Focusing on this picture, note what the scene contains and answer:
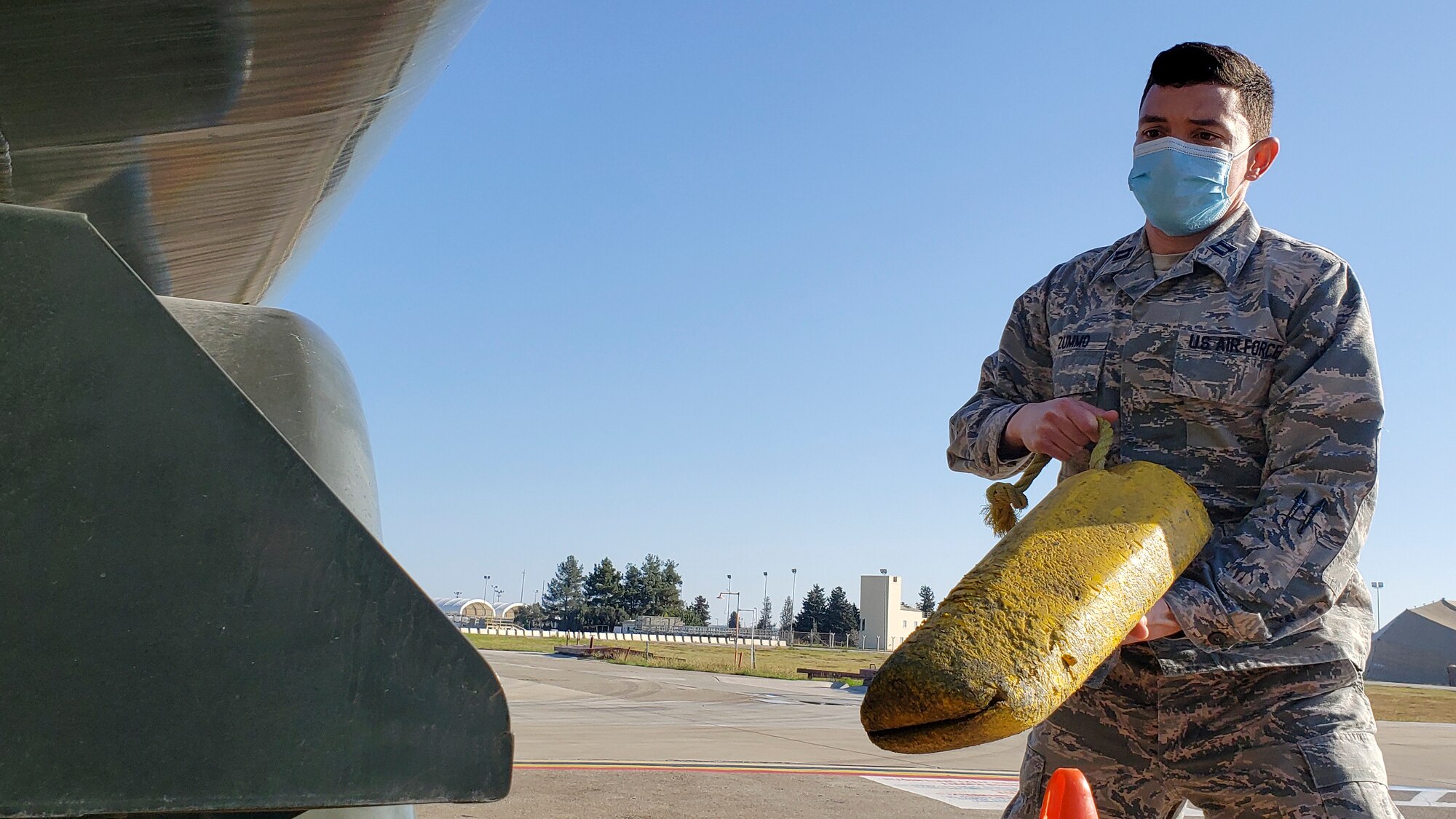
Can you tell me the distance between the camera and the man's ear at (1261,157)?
214 centimetres

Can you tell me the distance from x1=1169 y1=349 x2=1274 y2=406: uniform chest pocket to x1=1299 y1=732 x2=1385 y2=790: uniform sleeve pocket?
22.8 inches

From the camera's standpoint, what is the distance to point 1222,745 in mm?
1884

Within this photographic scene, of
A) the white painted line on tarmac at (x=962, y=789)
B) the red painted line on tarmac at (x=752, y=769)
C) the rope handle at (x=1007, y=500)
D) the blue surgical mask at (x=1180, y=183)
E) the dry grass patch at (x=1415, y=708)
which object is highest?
the blue surgical mask at (x=1180, y=183)

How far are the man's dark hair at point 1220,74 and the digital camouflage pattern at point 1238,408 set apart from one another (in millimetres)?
207

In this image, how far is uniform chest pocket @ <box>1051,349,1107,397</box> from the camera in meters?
2.16

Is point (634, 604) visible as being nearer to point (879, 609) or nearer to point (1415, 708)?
point (879, 609)

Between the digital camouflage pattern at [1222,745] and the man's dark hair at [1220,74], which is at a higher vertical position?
the man's dark hair at [1220,74]

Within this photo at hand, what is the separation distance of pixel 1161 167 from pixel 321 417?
1.60m

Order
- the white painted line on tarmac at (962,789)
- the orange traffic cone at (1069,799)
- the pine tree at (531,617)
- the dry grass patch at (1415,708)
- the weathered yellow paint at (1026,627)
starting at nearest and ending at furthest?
the weathered yellow paint at (1026,627) < the orange traffic cone at (1069,799) < the white painted line on tarmac at (962,789) < the dry grass patch at (1415,708) < the pine tree at (531,617)

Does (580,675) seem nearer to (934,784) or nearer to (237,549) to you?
(934,784)

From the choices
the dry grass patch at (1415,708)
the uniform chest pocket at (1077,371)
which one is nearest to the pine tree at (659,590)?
the dry grass patch at (1415,708)

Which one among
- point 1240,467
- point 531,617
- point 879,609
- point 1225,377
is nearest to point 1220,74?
point 1225,377

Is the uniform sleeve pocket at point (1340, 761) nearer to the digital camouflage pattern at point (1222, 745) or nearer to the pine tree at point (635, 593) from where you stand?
the digital camouflage pattern at point (1222, 745)

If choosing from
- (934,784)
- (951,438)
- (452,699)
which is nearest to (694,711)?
(934,784)
